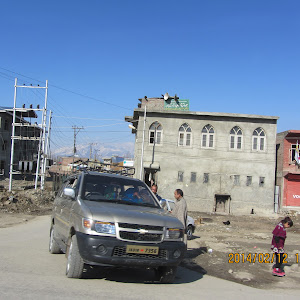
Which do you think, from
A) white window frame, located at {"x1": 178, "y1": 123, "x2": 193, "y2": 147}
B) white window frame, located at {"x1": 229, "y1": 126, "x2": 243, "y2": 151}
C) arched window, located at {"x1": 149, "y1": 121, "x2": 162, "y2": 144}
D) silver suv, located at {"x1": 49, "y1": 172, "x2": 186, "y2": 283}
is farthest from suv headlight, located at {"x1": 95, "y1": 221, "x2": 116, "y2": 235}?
white window frame, located at {"x1": 229, "y1": 126, "x2": 243, "y2": 151}

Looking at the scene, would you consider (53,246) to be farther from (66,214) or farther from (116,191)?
(116,191)

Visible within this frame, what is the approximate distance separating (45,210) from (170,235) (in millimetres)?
17668

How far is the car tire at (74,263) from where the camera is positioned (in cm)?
569

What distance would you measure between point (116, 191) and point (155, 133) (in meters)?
25.4

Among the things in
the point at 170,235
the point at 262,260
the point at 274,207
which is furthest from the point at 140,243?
the point at 274,207

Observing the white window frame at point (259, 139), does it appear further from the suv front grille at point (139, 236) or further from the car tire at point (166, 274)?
the suv front grille at point (139, 236)

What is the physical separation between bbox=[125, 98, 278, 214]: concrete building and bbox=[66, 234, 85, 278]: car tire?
84.4 feet

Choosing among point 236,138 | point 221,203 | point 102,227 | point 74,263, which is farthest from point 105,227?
point 236,138

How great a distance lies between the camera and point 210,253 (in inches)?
400

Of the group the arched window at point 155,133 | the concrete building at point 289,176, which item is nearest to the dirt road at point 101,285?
the arched window at point 155,133

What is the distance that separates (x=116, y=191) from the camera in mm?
6910

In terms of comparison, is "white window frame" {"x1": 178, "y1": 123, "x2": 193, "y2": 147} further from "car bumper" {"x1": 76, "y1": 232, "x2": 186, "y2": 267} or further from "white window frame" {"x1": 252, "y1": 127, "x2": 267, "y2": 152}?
"car bumper" {"x1": 76, "y1": 232, "x2": 186, "y2": 267}

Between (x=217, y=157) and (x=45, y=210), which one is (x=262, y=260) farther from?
(x=217, y=157)

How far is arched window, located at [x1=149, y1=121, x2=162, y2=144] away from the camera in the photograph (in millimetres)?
32125
